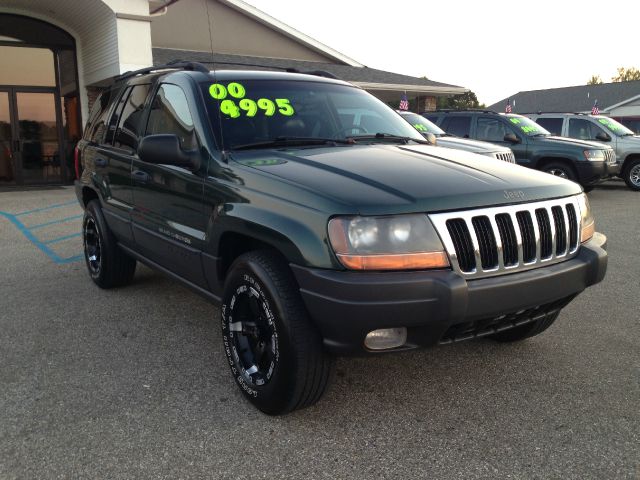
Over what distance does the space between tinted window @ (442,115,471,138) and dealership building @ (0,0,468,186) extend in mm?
5406

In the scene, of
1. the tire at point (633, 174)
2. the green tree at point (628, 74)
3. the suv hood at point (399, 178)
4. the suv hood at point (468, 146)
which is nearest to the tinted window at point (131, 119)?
the suv hood at point (399, 178)

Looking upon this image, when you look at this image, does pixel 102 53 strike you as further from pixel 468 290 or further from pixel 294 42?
pixel 468 290

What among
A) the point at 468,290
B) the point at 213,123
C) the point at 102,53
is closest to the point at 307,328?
the point at 468,290

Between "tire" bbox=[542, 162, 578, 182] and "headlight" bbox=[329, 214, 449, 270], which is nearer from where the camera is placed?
"headlight" bbox=[329, 214, 449, 270]

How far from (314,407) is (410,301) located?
99 centimetres

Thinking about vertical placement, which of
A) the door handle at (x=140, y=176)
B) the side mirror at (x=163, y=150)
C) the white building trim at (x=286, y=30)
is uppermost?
the white building trim at (x=286, y=30)

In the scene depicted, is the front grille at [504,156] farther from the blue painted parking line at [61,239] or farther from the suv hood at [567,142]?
the blue painted parking line at [61,239]

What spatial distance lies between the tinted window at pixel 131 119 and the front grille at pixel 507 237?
2693 millimetres

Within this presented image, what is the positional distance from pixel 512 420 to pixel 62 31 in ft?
52.4

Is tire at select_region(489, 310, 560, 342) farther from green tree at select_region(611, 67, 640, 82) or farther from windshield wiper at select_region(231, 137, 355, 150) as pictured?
green tree at select_region(611, 67, 640, 82)

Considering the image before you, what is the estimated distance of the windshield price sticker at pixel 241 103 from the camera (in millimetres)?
3570

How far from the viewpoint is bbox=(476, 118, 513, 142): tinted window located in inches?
476

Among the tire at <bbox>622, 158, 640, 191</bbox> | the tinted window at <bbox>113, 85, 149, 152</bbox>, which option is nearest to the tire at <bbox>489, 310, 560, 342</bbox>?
the tinted window at <bbox>113, 85, 149, 152</bbox>

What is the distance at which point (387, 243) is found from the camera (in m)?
2.51
